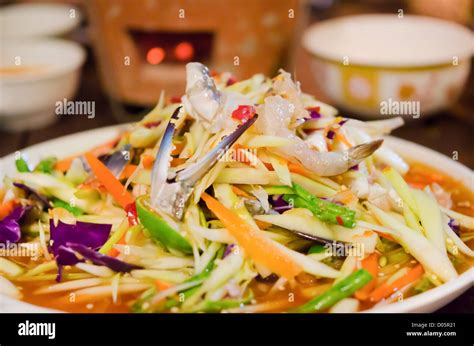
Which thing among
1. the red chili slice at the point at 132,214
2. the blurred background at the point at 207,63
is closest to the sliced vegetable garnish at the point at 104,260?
the red chili slice at the point at 132,214

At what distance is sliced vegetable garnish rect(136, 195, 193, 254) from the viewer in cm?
143

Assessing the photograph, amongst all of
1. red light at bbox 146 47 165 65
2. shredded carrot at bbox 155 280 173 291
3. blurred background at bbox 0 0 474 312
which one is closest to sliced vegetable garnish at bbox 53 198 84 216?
shredded carrot at bbox 155 280 173 291

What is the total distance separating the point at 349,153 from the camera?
1563mm

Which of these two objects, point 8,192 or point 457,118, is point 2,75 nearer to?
point 8,192

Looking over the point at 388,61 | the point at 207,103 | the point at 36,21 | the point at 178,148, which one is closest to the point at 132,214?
the point at 178,148

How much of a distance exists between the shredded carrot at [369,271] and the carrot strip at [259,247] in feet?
0.45

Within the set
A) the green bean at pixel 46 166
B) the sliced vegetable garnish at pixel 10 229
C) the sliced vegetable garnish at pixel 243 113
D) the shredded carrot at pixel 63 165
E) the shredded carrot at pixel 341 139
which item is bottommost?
the sliced vegetable garnish at pixel 10 229

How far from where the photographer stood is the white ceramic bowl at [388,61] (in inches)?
109

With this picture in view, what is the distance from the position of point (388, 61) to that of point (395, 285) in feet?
5.07

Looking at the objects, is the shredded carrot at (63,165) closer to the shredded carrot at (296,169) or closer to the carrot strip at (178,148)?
the carrot strip at (178,148)

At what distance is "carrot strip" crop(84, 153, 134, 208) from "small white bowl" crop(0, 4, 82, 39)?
185cm

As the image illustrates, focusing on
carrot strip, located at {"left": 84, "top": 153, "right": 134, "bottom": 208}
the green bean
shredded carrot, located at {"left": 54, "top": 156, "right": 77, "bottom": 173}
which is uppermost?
carrot strip, located at {"left": 84, "top": 153, "right": 134, "bottom": 208}

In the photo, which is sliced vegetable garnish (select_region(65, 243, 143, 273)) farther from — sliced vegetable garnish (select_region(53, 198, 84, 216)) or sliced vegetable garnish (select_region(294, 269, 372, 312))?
sliced vegetable garnish (select_region(294, 269, 372, 312))
